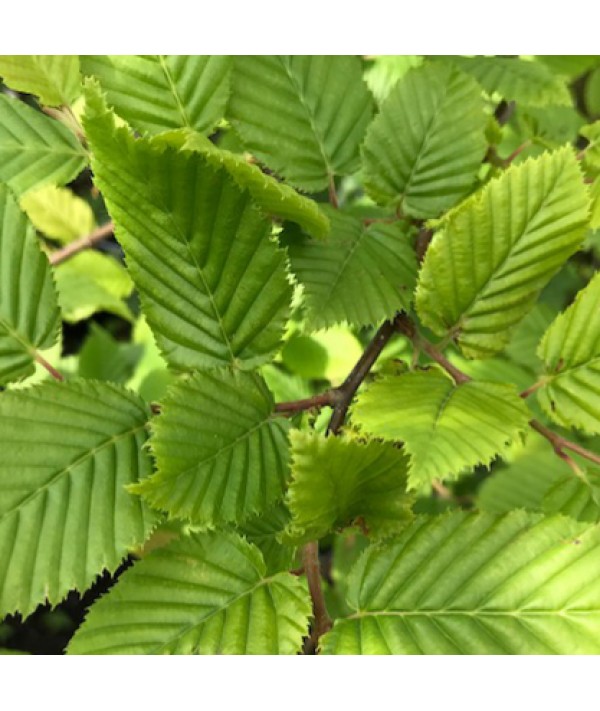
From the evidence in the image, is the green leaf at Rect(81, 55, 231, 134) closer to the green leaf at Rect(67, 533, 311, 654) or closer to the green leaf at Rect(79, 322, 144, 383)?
the green leaf at Rect(67, 533, 311, 654)

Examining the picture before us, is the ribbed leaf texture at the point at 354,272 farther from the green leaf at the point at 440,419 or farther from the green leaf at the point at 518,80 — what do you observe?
the green leaf at the point at 518,80

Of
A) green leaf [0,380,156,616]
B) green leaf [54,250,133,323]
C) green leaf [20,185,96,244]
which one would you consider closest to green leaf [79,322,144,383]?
green leaf [54,250,133,323]

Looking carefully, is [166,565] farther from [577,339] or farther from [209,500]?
[577,339]

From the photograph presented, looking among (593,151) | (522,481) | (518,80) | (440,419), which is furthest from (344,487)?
(522,481)

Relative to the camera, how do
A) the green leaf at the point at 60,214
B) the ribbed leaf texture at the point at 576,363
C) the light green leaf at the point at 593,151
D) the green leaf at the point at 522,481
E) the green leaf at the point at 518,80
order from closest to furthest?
1. the ribbed leaf texture at the point at 576,363
2. the light green leaf at the point at 593,151
3. the green leaf at the point at 518,80
4. the green leaf at the point at 522,481
5. the green leaf at the point at 60,214

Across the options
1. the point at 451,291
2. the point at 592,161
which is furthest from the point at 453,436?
the point at 592,161

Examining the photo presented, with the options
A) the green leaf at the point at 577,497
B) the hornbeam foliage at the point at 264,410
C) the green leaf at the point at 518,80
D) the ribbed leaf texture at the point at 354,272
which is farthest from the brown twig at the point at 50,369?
the green leaf at the point at 518,80
